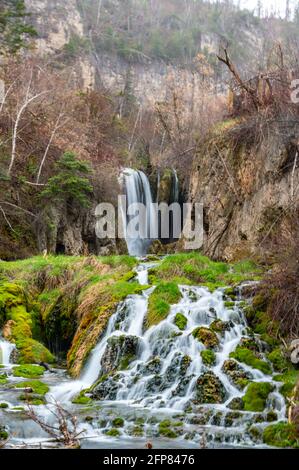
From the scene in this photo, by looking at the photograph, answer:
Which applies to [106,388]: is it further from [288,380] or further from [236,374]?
[288,380]

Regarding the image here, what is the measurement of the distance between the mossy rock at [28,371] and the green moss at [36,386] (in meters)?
0.66

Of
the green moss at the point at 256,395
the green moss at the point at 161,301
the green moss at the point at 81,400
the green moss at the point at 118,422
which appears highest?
the green moss at the point at 161,301

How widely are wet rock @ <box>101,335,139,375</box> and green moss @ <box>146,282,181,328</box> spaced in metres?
0.74

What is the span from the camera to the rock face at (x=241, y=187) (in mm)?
15938

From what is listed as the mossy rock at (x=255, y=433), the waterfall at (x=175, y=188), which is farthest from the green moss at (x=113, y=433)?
the waterfall at (x=175, y=188)

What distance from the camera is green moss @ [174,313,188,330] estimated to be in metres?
10.7

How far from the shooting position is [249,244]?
16062 millimetres

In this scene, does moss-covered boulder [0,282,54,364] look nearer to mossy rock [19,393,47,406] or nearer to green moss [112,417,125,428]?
mossy rock [19,393,47,406]

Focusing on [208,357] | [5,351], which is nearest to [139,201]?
[5,351]

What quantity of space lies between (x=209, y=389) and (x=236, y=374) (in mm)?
586

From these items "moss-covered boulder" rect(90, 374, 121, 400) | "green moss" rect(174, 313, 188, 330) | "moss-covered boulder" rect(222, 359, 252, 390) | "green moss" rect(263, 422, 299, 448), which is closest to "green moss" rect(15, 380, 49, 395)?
→ "moss-covered boulder" rect(90, 374, 121, 400)

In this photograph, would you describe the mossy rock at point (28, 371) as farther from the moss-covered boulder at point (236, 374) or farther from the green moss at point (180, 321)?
the moss-covered boulder at point (236, 374)

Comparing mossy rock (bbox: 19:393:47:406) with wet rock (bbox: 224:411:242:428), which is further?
mossy rock (bbox: 19:393:47:406)

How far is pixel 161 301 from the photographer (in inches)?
450
